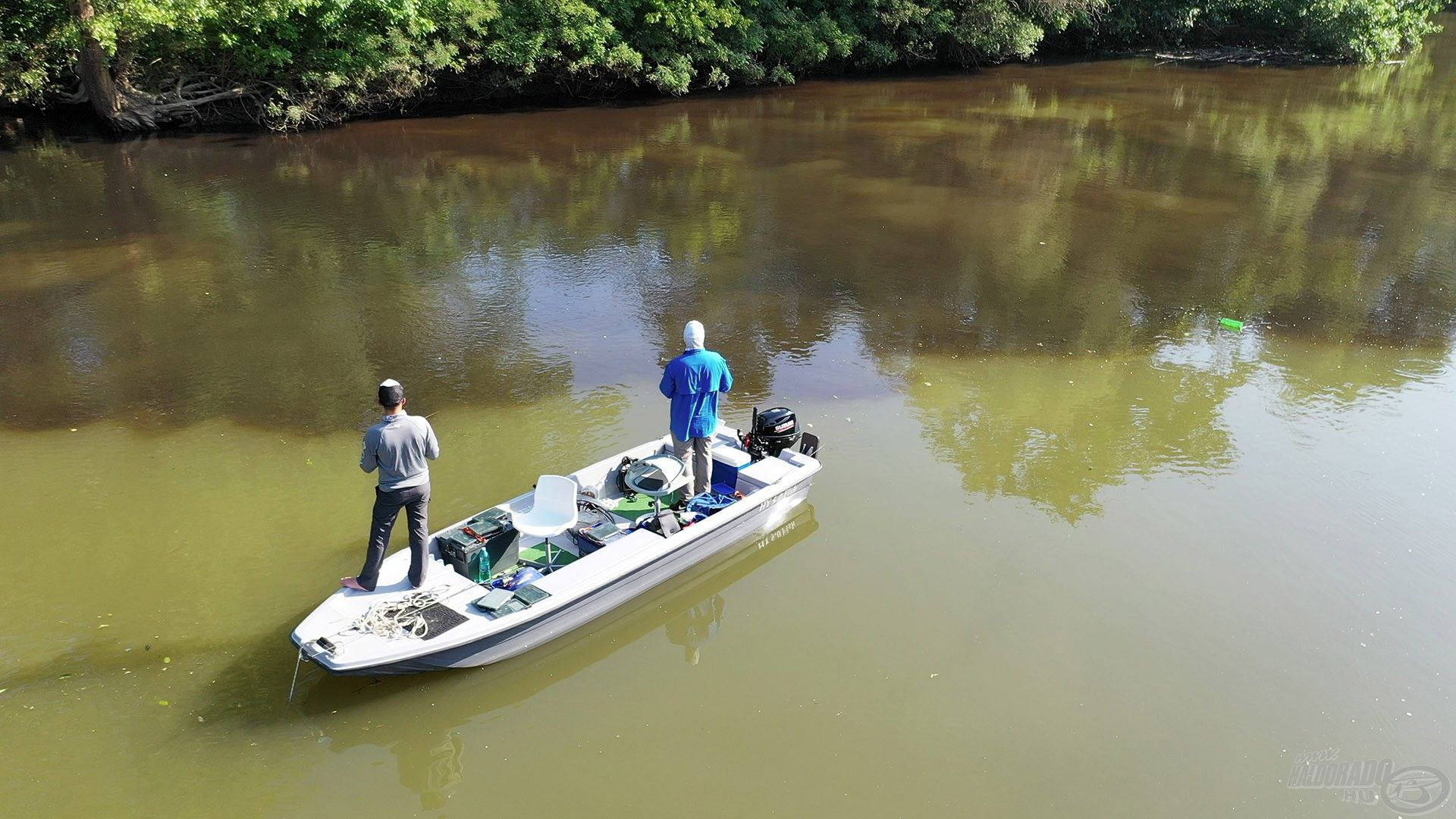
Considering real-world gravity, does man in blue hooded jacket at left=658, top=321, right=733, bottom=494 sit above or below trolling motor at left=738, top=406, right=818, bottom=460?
above

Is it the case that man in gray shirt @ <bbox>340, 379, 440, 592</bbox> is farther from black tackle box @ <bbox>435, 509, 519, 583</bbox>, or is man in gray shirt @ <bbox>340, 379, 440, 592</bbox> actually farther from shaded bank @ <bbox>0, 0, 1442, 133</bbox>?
shaded bank @ <bbox>0, 0, 1442, 133</bbox>

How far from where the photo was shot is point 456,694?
21.4 feet

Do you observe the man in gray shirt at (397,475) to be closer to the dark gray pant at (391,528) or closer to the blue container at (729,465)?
the dark gray pant at (391,528)

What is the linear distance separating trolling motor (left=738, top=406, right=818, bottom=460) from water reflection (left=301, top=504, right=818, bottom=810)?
1.47 metres

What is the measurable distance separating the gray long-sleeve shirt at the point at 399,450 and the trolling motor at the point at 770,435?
2874mm

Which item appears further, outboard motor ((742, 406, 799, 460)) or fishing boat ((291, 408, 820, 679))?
outboard motor ((742, 406, 799, 460))

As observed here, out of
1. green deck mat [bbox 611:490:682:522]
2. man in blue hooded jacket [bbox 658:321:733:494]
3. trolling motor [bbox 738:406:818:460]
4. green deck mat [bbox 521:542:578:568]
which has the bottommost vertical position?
green deck mat [bbox 521:542:578:568]

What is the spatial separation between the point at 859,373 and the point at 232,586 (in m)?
6.44

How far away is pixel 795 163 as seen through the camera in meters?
20.2

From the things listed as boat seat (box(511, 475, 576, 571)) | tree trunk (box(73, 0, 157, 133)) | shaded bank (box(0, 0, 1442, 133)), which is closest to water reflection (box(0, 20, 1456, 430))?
tree trunk (box(73, 0, 157, 133))

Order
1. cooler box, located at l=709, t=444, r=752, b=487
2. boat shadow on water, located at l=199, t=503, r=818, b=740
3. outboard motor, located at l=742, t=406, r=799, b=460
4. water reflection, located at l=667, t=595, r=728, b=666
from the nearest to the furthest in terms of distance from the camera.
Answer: boat shadow on water, located at l=199, t=503, r=818, b=740 → water reflection, located at l=667, t=595, r=728, b=666 → cooler box, located at l=709, t=444, r=752, b=487 → outboard motor, located at l=742, t=406, r=799, b=460

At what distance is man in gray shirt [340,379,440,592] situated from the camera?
6398mm

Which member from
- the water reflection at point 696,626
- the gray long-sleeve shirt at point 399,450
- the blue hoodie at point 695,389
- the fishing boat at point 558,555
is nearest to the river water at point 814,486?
the water reflection at point 696,626

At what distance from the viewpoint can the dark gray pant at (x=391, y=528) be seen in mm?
6594
